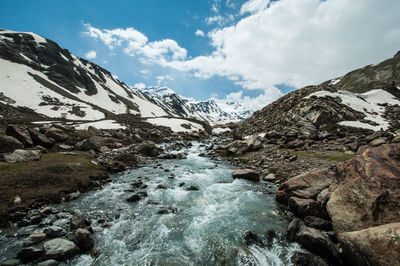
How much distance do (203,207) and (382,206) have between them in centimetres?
1044

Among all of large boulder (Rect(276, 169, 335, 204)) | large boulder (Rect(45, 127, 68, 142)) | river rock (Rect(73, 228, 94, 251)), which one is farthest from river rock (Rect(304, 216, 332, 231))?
large boulder (Rect(45, 127, 68, 142))

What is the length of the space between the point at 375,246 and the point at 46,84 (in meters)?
134

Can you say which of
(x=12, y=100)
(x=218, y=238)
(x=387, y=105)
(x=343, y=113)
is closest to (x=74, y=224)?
(x=218, y=238)

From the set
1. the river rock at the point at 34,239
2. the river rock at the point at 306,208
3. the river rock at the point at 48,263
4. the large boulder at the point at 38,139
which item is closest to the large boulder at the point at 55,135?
the large boulder at the point at 38,139

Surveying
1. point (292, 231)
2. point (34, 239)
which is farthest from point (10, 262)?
point (292, 231)

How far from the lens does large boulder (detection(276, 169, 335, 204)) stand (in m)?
12.8

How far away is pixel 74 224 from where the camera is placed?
10.2m

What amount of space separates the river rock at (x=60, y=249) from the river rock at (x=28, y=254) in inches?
13.5

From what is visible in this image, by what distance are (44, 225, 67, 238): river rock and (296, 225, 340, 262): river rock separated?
12.9 m

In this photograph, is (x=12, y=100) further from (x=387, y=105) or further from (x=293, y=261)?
(x=387, y=105)

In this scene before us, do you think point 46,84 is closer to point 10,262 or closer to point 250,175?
point 10,262

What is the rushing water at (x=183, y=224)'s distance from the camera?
863 cm

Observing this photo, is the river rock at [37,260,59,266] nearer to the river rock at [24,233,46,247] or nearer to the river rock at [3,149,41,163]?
the river rock at [24,233,46,247]

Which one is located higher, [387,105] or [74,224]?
[387,105]
